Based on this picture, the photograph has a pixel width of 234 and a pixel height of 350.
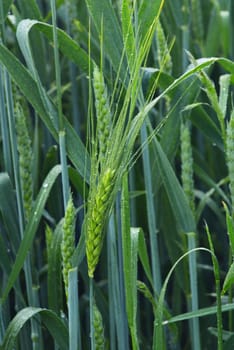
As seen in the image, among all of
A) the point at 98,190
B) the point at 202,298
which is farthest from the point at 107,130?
the point at 202,298

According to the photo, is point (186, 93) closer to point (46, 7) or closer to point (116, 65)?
point (116, 65)

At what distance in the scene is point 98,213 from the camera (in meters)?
0.89

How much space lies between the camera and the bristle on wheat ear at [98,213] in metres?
0.88

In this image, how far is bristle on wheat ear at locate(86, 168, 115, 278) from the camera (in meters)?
0.88

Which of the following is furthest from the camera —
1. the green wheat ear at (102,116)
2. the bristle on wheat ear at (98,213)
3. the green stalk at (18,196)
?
the green stalk at (18,196)

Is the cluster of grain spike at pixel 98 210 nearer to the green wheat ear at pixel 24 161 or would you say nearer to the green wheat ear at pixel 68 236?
the green wheat ear at pixel 68 236

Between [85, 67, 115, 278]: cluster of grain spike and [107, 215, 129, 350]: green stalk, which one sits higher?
[85, 67, 115, 278]: cluster of grain spike

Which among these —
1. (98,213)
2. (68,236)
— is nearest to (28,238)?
(68,236)

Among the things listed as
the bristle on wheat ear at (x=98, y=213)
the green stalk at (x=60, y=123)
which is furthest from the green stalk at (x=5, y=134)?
the bristle on wheat ear at (x=98, y=213)

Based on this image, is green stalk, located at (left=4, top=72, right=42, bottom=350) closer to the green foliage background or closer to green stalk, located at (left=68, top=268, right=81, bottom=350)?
the green foliage background

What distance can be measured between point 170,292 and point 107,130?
0.95m

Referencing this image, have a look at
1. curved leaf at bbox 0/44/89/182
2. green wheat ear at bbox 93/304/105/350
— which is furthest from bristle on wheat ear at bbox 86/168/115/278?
curved leaf at bbox 0/44/89/182

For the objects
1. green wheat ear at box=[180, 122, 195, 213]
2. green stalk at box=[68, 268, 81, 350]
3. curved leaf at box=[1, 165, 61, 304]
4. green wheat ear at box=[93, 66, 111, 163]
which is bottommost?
green stalk at box=[68, 268, 81, 350]

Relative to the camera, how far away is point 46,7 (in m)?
2.07
